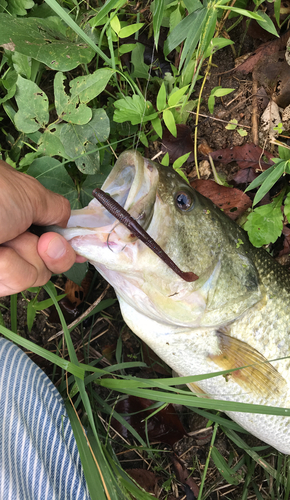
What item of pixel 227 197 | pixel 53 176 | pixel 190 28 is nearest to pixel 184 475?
pixel 227 197

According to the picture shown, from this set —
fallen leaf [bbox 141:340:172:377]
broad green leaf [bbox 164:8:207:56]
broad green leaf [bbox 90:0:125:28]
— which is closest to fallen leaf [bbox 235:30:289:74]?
broad green leaf [bbox 164:8:207:56]

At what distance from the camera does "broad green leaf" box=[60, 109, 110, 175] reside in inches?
78.0

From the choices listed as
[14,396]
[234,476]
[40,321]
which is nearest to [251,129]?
[40,321]

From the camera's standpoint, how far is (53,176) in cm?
200

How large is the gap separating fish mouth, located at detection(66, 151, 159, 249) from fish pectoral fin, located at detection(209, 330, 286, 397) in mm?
777

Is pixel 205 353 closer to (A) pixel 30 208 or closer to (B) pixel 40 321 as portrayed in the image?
(A) pixel 30 208

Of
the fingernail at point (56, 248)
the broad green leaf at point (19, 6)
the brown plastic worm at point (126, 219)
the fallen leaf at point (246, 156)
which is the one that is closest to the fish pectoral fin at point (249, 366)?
the brown plastic worm at point (126, 219)

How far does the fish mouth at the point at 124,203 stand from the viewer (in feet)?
4.53

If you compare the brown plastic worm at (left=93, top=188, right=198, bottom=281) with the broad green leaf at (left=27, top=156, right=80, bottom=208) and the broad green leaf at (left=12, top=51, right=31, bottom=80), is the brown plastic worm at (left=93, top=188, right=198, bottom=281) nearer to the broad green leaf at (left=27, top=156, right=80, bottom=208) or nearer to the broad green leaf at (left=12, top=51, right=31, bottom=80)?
the broad green leaf at (left=27, top=156, right=80, bottom=208)

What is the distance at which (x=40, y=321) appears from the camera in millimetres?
2529

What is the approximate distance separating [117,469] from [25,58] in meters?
2.47

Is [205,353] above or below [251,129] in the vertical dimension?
below

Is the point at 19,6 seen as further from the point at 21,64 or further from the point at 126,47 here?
the point at 126,47

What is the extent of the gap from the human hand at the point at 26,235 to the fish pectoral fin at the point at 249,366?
90cm
